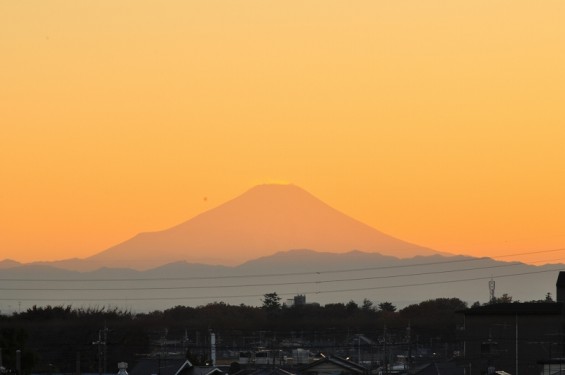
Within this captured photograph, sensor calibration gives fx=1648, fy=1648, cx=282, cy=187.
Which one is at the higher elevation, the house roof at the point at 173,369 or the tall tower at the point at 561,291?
the tall tower at the point at 561,291

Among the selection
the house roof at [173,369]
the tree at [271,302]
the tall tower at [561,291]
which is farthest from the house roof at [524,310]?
the tree at [271,302]

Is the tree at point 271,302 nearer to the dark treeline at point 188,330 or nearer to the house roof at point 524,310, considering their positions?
the dark treeline at point 188,330

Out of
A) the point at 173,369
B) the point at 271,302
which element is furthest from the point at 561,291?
the point at 271,302

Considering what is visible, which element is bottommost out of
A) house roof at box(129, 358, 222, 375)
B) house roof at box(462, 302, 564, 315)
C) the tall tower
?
house roof at box(129, 358, 222, 375)

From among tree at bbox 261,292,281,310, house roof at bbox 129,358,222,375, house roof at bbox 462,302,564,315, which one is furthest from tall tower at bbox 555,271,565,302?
tree at bbox 261,292,281,310

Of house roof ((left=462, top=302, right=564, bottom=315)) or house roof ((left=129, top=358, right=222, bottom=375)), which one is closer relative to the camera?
house roof ((left=129, top=358, right=222, bottom=375))

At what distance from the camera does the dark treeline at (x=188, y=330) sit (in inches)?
3834

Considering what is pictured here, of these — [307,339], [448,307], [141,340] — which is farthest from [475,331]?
[448,307]

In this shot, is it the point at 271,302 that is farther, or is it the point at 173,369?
the point at 271,302

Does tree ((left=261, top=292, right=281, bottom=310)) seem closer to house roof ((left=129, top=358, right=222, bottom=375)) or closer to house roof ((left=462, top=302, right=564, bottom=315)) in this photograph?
house roof ((left=462, top=302, right=564, bottom=315))

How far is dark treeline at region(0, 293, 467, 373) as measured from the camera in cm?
9738

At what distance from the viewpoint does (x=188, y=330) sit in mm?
123562

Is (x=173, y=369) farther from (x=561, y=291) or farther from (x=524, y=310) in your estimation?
(x=561, y=291)

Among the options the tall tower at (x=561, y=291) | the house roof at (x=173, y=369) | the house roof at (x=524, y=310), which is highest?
the tall tower at (x=561, y=291)
